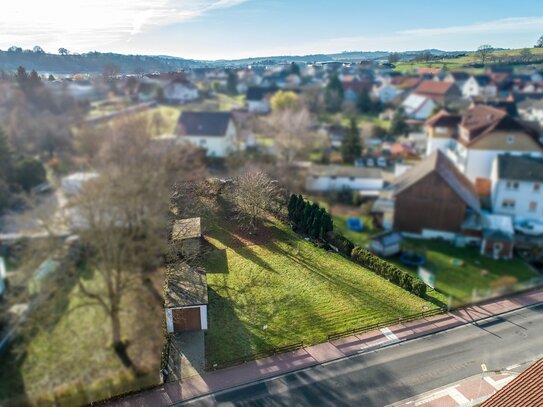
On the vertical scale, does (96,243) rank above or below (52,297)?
above

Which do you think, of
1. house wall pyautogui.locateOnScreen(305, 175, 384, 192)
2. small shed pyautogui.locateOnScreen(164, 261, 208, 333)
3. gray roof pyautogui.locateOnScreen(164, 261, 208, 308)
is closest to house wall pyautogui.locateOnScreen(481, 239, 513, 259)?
house wall pyautogui.locateOnScreen(305, 175, 384, 192)

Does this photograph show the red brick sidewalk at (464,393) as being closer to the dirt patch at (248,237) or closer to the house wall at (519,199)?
the house wall at (519,199)

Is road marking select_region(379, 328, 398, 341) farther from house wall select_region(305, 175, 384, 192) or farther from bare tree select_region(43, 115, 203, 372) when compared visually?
bare tree select_region(43, 115, 203, 372)

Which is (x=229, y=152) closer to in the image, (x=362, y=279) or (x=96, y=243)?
(x=96, y=243)

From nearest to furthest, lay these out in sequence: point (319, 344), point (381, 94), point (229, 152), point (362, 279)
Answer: point (381, 94)
point (229, 152)
point (319, 344)
point (362, 279)

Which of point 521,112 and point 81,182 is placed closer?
point 81,182

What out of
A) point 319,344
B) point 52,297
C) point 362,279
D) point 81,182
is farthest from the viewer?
point 362,279

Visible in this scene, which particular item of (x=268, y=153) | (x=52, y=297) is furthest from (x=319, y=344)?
(x=52, y=297)
